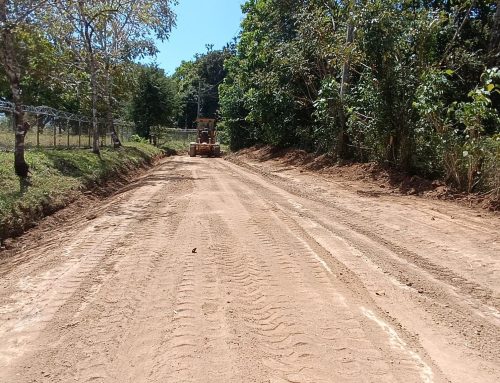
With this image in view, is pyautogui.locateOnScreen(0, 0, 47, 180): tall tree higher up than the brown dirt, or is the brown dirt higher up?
pyautogui.locateOnScreen(0, 0, 47, 180): tall tree

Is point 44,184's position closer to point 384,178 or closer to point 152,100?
point 384,178

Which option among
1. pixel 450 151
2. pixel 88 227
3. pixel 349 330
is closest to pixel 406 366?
pixel 349 330

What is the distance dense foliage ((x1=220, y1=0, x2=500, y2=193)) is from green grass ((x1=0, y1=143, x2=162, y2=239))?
372 inches

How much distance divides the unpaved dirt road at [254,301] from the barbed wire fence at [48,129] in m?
11.7

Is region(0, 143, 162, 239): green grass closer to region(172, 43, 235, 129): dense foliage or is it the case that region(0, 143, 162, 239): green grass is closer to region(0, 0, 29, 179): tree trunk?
region(0, 0, 29, 179): tree trunk

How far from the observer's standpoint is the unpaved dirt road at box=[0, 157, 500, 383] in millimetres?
3664

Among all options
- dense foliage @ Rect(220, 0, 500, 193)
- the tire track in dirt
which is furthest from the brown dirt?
the tire track in dirt

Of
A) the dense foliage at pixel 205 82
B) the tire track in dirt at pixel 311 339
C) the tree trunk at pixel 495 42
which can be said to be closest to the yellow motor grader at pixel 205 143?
the tree trunk at pixel 495 42

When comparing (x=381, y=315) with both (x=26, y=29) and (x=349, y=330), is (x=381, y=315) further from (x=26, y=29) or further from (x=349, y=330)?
(x=26, y=29)

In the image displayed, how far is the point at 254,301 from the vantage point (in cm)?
488

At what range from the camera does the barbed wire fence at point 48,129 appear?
18.8 meters

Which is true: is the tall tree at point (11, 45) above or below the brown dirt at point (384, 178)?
above

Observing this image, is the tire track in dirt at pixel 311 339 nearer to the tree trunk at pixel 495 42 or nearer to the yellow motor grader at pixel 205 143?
the tree trunk at pixel 495 42

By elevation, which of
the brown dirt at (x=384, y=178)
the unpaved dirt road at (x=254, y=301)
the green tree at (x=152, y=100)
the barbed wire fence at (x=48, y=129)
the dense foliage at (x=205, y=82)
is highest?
the dense foliage at (x=205, y=82)
